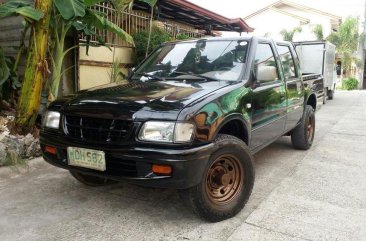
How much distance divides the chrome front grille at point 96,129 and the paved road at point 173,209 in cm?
77

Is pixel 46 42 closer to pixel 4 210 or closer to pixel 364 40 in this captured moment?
pixel 4 210

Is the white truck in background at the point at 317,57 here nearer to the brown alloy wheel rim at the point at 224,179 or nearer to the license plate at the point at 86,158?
the brown alloy wheel rim at the point at 224,179

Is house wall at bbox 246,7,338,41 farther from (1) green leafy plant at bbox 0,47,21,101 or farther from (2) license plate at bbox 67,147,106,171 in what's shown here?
(2) license plate at bbox 67,147,106,171

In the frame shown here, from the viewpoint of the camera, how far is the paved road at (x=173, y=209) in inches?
114

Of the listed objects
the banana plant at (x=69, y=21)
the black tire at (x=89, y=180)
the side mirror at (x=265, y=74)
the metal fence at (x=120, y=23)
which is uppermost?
the metal fence at (x=120, y=23)

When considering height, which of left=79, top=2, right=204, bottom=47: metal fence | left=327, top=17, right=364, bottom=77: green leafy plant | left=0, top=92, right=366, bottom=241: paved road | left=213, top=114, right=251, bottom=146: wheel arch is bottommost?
left=0, top=92, right=366, bottom=241: paved road

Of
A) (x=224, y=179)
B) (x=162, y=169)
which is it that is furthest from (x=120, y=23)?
(x=162, y=169)

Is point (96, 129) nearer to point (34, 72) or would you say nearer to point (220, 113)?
point (220, 113)

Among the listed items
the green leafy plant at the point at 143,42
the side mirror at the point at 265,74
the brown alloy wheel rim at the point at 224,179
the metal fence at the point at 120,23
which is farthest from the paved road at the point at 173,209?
the green leafy plant at the point at 143,42

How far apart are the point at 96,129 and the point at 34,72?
2391 millimetres

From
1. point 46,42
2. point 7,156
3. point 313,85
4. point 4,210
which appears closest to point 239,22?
point 313,85

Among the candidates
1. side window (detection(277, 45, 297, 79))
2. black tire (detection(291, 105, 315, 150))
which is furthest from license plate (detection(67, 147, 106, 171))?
black tire (detection(291, 105, 315, 150))

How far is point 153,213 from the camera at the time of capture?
3.30m

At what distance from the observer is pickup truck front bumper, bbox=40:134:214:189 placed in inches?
104
